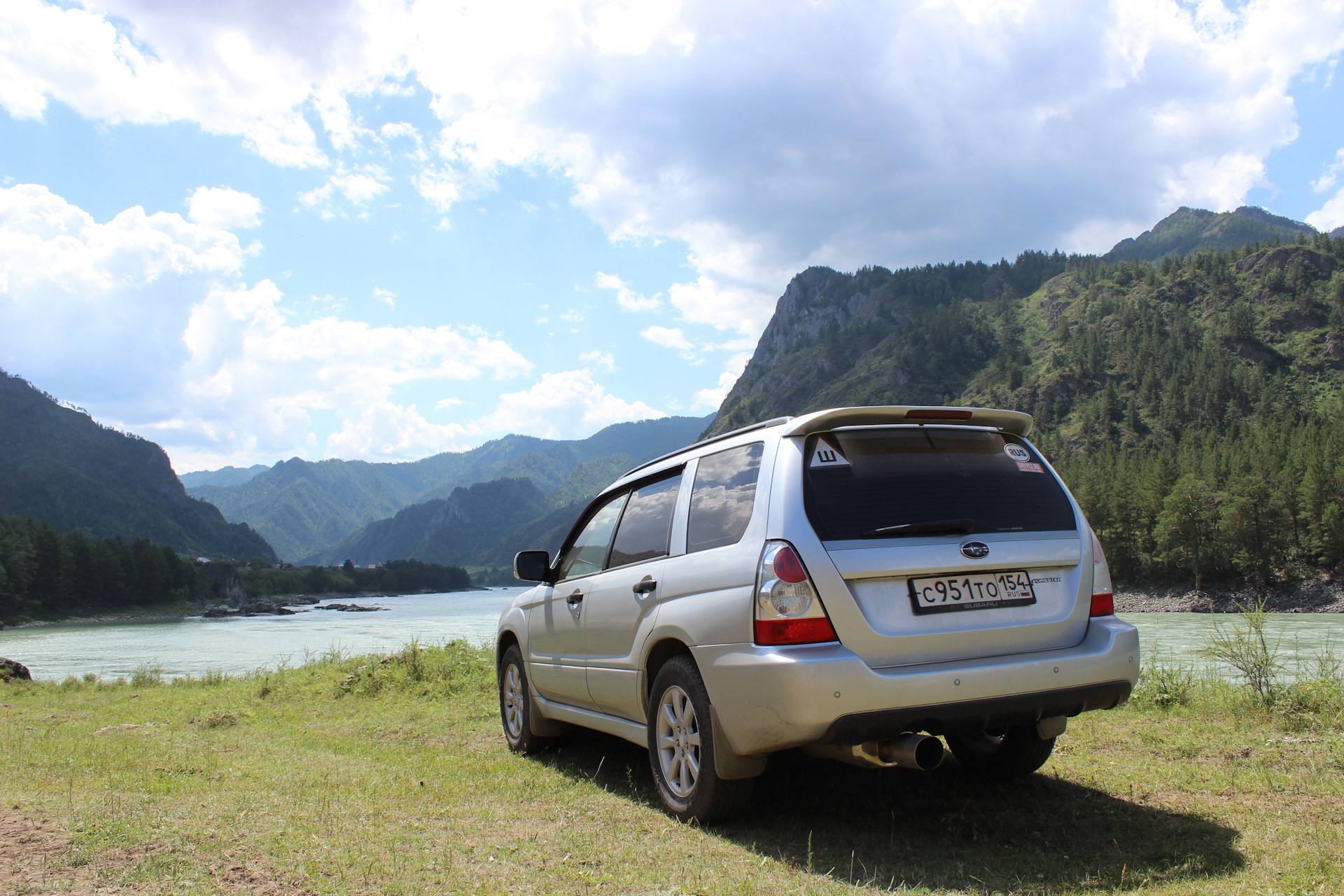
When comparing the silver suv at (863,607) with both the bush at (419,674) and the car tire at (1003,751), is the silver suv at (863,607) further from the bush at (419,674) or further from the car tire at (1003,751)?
the bush at (419,674)

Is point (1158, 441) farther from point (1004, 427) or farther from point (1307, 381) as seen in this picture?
point (1004, 427)

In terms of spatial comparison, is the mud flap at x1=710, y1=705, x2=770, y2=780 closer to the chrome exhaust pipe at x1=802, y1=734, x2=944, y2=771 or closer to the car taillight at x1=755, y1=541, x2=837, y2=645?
the chrome exhaust pipe at x1=802, y1=734, x2=944, y2=771

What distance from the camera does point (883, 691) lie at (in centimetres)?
338

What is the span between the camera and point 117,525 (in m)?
159

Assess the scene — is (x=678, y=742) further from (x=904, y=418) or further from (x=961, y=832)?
(x=904, y=418)

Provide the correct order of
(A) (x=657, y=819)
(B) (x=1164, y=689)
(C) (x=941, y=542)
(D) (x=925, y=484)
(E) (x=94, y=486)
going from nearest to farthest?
(C) (x=941, y=542) → (D) (x=925, y=484) → (A) (x=657, y=819) → (B) (x=1164, y=689) → (E) (x=94, y=486)

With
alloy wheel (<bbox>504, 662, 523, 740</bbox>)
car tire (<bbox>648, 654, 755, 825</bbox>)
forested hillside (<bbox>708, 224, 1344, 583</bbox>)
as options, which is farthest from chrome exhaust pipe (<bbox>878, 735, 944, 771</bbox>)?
forested hillside (<bbox>708, 224, 1344, 583</bbox>)

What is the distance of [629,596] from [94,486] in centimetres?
20430

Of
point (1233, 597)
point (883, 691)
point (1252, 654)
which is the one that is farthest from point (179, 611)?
point (883, 691)

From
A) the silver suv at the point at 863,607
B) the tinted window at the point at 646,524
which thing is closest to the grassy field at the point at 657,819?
the silver suv at the point at 863,607

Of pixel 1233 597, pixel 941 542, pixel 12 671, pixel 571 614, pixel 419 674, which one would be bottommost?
pixel 1233 597

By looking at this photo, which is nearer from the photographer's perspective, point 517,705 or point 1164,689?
point 517,705

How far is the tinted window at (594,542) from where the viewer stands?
18.2 feet

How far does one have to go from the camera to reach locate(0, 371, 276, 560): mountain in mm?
154500
